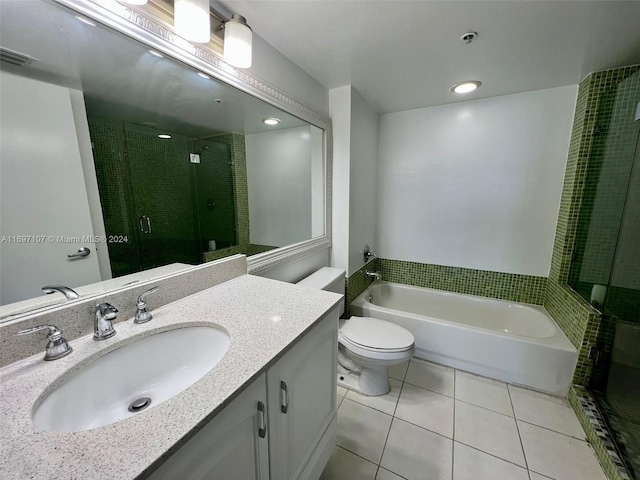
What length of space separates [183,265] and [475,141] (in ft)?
8.11

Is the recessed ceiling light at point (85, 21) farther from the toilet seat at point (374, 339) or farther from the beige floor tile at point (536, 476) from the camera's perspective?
the beige floor tile at point (536, 476)

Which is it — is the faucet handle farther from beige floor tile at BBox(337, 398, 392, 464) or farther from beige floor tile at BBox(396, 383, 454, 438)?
beige floor tile at BBox(396, 383, 454, 438)

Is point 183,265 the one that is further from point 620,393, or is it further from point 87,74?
point 620,393

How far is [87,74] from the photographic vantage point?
0.87 m

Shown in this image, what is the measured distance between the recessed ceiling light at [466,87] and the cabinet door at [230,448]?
2.30 m

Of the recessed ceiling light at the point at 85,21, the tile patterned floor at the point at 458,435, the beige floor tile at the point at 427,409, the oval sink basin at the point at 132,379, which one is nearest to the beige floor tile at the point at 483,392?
the tile patterned floor at the point at 458,435

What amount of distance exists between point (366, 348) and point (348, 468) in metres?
0.58

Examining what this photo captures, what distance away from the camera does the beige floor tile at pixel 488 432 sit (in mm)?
1341

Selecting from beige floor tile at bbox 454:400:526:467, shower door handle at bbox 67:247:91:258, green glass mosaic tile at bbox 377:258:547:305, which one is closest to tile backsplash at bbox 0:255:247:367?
shower door handle at bbox 67:247:91:258

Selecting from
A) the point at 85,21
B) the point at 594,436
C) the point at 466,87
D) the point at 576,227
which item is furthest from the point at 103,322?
the point at 576,227

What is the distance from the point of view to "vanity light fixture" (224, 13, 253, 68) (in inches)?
42.3

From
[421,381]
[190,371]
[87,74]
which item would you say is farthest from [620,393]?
[87,74]

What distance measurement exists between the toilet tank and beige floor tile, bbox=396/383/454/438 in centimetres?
75

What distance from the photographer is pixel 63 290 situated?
2.52 ft
